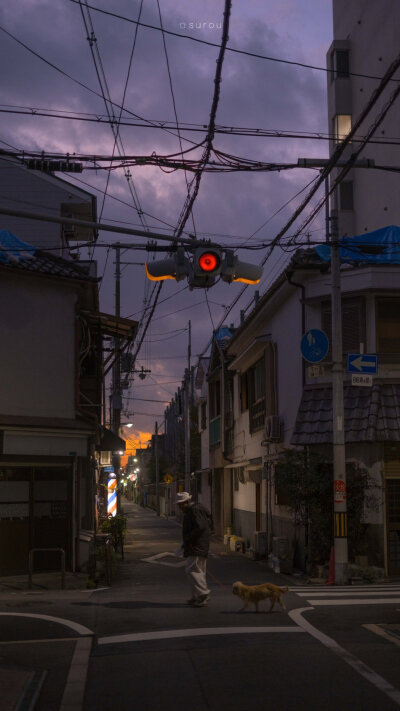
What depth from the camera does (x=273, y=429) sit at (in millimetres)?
25453

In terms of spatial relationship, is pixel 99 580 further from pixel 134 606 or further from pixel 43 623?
pixel 43 623

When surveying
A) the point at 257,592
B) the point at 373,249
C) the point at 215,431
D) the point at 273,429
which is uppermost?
the point at 373,249

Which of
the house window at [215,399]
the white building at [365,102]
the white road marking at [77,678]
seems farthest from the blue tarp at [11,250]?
the white building at [365,102]

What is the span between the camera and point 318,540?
1984 centimetres

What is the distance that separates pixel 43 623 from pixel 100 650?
2.45 m

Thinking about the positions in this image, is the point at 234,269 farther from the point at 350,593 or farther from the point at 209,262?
the point at 350,593

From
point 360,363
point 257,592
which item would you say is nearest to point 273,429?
point 360,363

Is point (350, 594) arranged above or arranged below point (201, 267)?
below

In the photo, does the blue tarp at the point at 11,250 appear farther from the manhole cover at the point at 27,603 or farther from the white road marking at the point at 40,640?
the white road marking at the point at 40,640

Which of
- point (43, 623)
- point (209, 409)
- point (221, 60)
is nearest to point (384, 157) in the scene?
point (209, 409)

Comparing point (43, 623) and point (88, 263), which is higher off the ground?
point (88, 263)

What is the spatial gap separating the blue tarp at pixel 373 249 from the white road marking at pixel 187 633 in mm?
12159

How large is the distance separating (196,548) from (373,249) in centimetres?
1152

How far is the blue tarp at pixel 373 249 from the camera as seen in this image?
21.4 meters
